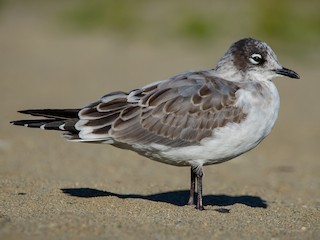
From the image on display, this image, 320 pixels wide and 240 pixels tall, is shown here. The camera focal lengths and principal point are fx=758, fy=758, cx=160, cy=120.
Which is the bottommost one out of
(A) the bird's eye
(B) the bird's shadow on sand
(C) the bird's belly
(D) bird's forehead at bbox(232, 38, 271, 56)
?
(B) the bird's shadow on sand

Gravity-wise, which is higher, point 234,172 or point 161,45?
point 161,45

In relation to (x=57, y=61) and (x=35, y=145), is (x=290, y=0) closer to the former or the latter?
(x=57, y=61)

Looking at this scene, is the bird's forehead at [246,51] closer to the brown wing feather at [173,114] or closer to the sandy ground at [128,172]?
the brown wing feather at [173,114]

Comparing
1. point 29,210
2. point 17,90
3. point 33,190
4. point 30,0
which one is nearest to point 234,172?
point 33,190

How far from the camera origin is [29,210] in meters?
6.53

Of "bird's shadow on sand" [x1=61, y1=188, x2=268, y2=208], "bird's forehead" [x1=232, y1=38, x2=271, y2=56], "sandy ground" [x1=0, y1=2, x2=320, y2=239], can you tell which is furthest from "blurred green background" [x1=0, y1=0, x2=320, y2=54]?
"bird's forehead" [x1=232, y1=38, x2=271, y2=56]

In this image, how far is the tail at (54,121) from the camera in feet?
23.4

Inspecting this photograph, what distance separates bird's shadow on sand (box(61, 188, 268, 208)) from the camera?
7.61m

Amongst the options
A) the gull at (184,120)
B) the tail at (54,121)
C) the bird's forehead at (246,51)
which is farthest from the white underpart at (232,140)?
the tail at (54,121)

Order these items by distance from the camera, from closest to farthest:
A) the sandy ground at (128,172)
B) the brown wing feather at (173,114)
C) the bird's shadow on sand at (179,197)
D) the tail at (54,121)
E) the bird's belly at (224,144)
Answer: the sandy ground at (128,172) < the bird's belly at (224,144) < the brown wing feather at (173,114) < the tail at (54,121) < the bird's shadow on sand at (179,197)

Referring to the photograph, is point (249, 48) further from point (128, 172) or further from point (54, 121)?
point (128, 172)

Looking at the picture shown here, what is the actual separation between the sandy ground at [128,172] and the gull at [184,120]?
0.54 m

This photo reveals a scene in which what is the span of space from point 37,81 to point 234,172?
6.70 meters

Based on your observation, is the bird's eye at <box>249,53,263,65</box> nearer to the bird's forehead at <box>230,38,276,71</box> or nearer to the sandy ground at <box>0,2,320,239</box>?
the bird's forehead at <box>230,38,276,71</box>
